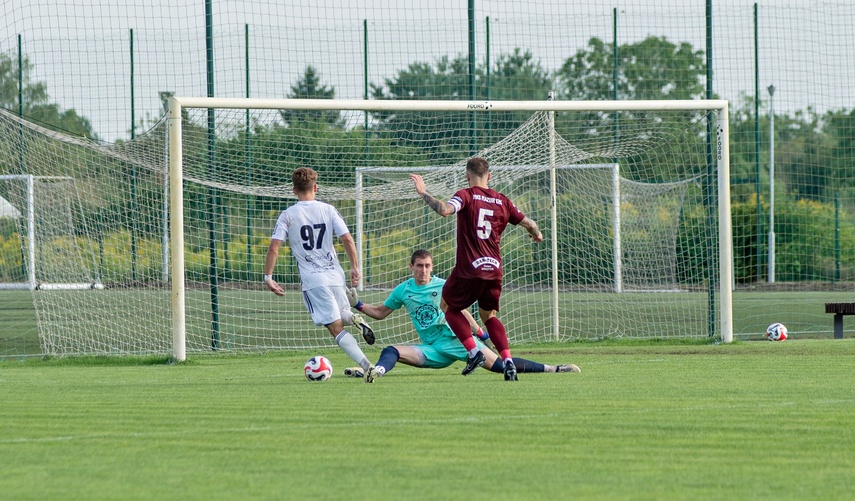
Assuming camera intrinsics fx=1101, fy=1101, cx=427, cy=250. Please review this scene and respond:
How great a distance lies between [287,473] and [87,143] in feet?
30.4

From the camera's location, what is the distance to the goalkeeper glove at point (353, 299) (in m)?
9.48

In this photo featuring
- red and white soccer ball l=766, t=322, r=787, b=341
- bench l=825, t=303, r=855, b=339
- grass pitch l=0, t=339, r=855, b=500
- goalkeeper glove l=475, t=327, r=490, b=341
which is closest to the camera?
grass pitch l=0, t=339, r=855, b=500

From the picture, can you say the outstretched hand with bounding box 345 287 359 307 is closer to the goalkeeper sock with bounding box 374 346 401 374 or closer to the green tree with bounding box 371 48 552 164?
the goalkeeper sock with bounding box 374 346 401 374

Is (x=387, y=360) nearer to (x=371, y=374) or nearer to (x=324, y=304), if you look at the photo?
(x=371, y=374)

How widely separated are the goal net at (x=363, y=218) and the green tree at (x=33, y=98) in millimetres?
2560

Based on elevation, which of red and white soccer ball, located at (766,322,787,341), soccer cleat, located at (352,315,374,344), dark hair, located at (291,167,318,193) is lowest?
red and white soccer ball, located at (766,322,787,341)

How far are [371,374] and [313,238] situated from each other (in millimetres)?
1350

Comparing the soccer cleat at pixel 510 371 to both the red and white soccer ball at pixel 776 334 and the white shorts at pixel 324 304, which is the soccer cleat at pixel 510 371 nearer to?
the white shorts at pixel 324 304

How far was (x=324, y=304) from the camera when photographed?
926 cm

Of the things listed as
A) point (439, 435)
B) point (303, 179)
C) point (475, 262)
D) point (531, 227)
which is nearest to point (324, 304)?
point (303, 179)

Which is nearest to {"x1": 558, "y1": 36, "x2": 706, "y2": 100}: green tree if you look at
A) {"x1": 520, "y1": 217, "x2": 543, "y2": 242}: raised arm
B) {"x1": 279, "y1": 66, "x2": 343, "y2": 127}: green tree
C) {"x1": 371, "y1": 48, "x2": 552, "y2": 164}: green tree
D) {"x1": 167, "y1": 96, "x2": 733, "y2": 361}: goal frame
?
{"x1": 371, "y1": 48, "x2": 552, "y2": 164}: green tree

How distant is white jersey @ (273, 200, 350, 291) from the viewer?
9273 millimetres

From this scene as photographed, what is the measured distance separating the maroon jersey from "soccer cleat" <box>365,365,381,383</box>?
1.04 metres

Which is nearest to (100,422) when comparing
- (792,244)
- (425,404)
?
(425,404)
